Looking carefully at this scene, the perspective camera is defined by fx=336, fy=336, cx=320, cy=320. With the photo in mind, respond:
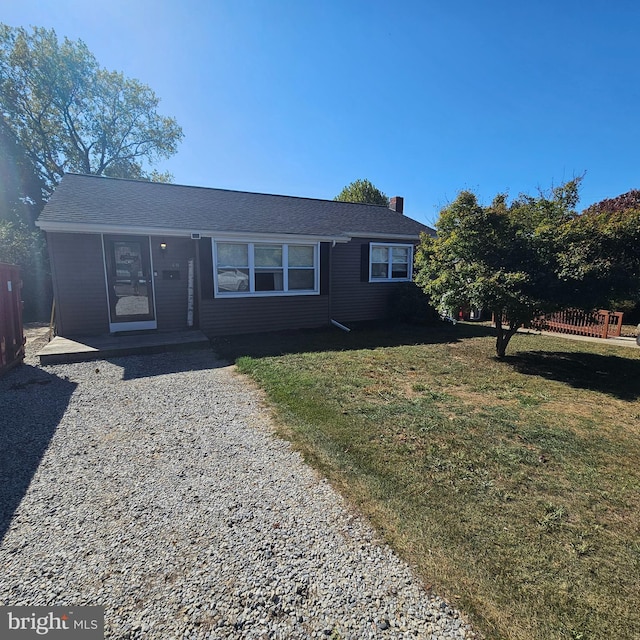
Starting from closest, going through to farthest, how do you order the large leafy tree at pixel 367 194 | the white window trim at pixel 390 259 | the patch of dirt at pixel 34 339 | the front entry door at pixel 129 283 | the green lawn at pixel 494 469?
the green lawn at pixel 494 469
the patch of dirt at pixel 34 339
the front entry door at pixel 129 283
the white window trim at pixel 390 259
the large leafy tree at pixel 367 194

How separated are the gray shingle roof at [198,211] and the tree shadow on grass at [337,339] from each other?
9.12 feet

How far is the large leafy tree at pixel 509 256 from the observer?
5.85m

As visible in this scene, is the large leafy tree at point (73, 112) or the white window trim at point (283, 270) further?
the large leafy tree at point (73, 112)

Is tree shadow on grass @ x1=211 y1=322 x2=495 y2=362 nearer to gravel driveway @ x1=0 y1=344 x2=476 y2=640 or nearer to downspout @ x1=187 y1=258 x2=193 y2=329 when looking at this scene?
downspout @ x1=187 y1=258 x2=193 y2=329

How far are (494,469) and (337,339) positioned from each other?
18.9 feet

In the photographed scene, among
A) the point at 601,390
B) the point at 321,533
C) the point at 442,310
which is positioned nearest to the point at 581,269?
the point at 601,390

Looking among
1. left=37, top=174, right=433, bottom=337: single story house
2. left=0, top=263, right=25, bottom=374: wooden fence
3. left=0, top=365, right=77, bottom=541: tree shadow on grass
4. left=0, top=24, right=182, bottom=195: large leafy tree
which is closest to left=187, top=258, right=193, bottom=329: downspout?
left=37, top=174, right=433, bottom=337: single story house

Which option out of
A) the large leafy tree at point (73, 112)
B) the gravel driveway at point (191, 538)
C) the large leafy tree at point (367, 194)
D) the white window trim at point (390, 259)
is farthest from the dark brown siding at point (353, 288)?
the large leafy tree at point (367, 194)

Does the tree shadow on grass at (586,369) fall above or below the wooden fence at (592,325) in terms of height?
below

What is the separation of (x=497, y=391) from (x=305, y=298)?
5.90 m

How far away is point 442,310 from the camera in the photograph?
23.2 feet

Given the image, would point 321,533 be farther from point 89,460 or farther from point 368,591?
point 89,460

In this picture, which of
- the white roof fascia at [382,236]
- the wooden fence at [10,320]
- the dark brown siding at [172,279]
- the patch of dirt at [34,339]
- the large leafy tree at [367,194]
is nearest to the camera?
the wooden fence at [10,320]

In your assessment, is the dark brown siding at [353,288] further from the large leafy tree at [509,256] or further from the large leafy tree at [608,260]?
the large leafy tree at [608,260]
